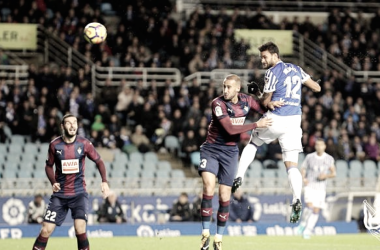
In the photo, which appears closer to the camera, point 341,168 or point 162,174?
point 162,174

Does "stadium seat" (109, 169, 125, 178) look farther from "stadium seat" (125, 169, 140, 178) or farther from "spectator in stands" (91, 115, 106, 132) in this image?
"spectator in stands" (91, 115, 106, 132)

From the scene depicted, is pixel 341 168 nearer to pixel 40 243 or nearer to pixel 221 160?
pixel 221 160

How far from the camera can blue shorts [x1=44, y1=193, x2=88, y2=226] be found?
11.9 meters

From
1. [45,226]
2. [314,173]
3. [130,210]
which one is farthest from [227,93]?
[130,210]

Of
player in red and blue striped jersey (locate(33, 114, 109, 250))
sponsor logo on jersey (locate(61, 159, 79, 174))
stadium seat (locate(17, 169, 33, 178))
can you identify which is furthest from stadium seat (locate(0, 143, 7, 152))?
sponsor logo on jersey (locate(61, 159, 79, 174))

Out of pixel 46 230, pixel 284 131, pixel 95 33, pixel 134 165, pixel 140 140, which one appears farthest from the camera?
pixel 140 140

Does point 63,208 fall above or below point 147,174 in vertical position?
below

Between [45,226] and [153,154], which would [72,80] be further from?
[45,226]

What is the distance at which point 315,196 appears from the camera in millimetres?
18875

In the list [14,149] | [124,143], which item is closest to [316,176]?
[124,143]

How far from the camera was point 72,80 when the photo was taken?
24.0 metres

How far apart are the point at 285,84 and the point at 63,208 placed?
11.4 feet

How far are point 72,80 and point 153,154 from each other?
320 cm

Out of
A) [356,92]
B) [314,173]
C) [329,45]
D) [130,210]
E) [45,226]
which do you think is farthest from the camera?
[329,45]
